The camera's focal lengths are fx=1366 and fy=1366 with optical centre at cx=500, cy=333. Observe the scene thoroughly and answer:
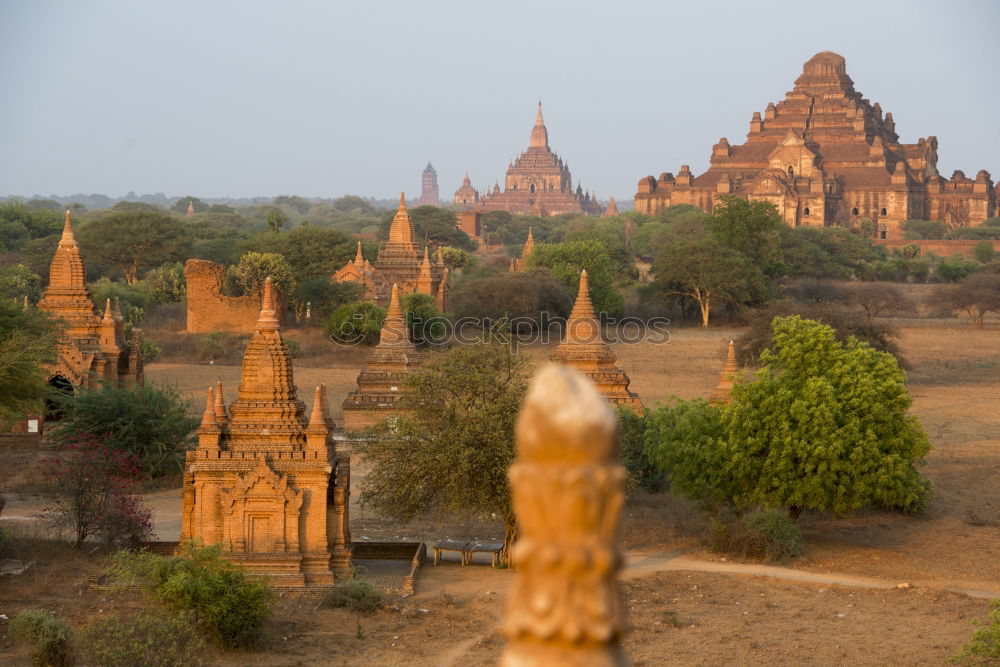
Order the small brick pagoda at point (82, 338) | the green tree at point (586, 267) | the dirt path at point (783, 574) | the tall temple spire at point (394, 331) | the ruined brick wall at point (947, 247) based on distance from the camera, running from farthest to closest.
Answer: the ruined brick wall at point (947, 247), the green tree at point (586, 267), the tall temple spire at point (394, 331), the small brick pagoda at point (82, 338), the dirt path at point (783, 574)

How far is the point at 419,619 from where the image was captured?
54.7ft

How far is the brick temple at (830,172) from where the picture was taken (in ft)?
352

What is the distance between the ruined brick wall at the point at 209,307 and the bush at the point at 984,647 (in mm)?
38265

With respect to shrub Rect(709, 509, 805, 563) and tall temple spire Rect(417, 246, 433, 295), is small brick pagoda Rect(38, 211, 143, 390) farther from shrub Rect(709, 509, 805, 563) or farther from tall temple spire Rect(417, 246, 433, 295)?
tall temple spire Rect(417, 246, 433, 295)

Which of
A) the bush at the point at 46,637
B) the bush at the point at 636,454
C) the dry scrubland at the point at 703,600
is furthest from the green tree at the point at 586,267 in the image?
the bush at the point at 46,637

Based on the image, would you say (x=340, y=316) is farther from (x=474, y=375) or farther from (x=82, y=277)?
(x=474, y=375)

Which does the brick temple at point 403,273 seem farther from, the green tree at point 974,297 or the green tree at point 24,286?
the green tree at point 974,297

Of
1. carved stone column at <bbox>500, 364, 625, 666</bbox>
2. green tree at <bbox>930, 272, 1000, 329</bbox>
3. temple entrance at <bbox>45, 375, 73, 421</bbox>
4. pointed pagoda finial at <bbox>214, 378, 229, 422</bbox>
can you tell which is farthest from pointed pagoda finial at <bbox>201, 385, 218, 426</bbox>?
green tree at <bbox>930, 272, 1000, 329</bbox>

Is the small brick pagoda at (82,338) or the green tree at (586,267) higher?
the green tree at (586,267)

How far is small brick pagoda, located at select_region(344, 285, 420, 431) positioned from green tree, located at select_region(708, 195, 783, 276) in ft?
127

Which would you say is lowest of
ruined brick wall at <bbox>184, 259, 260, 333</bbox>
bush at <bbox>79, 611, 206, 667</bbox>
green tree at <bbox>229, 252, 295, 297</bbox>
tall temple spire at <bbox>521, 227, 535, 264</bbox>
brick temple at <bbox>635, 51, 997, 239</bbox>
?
bush at <bbox>79, 611, 206, 667</bbox>

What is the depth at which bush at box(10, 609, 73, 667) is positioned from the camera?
1417 centimetres

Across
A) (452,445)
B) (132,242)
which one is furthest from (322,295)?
(452,445)

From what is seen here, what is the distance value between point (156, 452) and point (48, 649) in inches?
447
